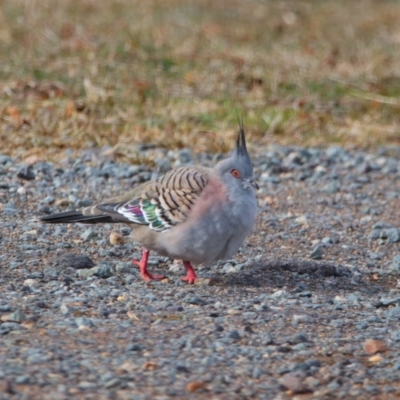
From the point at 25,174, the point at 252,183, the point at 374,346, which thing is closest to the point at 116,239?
the point at 252,183

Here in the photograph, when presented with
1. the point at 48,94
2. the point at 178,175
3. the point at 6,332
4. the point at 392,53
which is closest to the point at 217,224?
the point at 178,175

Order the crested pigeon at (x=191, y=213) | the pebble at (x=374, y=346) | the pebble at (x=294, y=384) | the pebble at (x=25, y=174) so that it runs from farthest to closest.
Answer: the pebble at (x=25, y=174) < the crested pigeon at (x=191, y=213) < the pebble at (x=374, y=346) < the pebble at (x=294, y=384)

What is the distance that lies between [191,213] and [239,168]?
0.39 meters

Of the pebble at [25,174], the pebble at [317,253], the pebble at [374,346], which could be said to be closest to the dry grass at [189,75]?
the pebble at [25,174]

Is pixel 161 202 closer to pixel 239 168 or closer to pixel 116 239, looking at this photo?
pixel 239 168

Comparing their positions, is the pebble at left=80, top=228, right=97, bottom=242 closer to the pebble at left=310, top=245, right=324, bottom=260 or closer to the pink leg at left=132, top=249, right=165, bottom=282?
the pink leg at left=132, top=249, right=165, bottom=282

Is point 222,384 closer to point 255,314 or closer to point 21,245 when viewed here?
point 255,314

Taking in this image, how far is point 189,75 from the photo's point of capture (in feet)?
36.3

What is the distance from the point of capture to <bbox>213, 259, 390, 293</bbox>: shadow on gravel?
542cm

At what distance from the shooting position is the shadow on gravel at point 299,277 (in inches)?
213

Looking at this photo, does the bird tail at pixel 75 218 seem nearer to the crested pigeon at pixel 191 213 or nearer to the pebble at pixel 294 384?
the crested pigeon at pixel 191 213

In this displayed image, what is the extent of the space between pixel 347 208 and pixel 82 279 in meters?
2.90

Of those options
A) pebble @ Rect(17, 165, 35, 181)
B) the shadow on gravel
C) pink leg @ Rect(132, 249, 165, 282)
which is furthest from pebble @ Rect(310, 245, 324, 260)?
pebble @ Rect(17, 165, 35, 181)

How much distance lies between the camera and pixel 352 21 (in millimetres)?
15000
